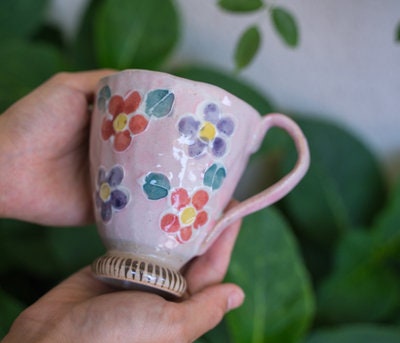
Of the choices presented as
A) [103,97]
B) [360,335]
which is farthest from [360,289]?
[103,97]

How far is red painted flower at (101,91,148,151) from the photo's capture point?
0.55 meters

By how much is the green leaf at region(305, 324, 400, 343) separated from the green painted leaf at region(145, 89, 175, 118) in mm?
477

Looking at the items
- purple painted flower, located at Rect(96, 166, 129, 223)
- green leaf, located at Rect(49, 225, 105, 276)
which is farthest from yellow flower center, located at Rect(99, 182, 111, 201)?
green leaf, located at Rect(49, 225, 105, 276)

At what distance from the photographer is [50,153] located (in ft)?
2.33

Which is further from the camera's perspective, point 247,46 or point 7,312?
point 7,312

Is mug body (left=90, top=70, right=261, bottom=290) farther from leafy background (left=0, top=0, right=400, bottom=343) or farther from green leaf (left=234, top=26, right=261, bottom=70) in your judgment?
leafy background (left=0, top=0, right=400, bottom=343)

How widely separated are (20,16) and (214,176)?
60 cm

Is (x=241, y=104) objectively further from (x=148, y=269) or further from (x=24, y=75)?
(x=24, y=75)

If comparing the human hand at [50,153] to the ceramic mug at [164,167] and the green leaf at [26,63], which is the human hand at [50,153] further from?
the green leaf at [26,63]

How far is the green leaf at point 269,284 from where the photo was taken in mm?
831

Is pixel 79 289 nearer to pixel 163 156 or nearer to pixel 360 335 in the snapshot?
pixel 163 156

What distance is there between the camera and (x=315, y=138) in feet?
3.19

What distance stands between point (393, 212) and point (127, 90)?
54 centimetres

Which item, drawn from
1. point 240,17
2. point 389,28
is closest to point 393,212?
point 389,28
